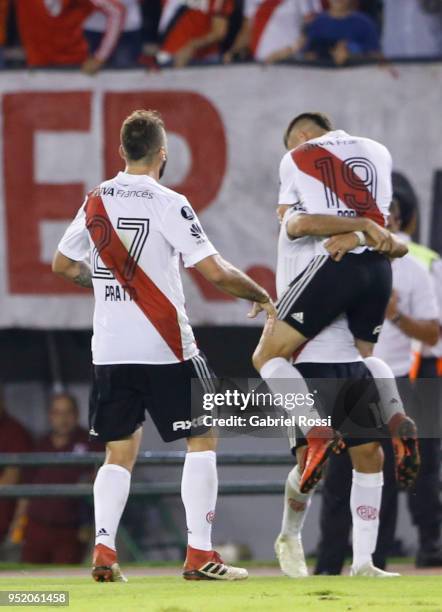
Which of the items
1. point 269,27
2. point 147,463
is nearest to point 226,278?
point 147,463

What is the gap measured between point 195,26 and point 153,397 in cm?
508

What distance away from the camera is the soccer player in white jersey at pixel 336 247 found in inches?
272

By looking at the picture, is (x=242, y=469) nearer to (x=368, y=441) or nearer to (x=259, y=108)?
(x=259, y=108)

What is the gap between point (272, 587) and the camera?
609 cm

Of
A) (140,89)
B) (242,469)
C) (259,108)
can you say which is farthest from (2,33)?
(242,469)

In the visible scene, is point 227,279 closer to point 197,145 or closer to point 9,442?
point 197,145

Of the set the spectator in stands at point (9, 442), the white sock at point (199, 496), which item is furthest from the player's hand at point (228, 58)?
the white sock at point (199, 496)

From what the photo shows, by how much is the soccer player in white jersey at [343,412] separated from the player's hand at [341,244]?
151 mm

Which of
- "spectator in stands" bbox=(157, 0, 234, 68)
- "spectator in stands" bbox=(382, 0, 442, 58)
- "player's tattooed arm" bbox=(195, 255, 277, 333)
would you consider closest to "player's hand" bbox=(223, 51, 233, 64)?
"spectator in stands" bbox=(157, 0, 234, 68)

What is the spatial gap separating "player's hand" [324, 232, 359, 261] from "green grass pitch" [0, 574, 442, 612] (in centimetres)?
147

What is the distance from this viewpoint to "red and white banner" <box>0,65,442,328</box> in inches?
412

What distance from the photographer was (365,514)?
705 centimetres

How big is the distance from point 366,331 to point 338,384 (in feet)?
0.93

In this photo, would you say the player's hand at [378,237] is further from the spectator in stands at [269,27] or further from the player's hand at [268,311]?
the spectator in stands at [269,27]
